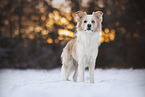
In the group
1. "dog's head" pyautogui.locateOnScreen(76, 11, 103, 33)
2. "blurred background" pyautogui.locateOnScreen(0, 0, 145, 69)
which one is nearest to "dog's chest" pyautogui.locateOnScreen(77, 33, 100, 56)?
"dog's head" pyautogui.locateOnScreen(76, 11, 103, 33)

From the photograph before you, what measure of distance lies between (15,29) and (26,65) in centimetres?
169

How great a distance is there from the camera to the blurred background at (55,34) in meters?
6.44

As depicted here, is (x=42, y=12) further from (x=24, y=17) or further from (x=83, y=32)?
(x=83, y=32)

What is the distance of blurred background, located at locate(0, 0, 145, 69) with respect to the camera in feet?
21.1

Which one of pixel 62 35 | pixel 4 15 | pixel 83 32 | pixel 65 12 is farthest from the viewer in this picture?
pixel 62 35

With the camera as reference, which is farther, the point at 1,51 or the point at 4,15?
the point at 1,51

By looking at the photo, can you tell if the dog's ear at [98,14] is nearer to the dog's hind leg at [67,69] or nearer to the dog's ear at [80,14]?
the dog's ear at [80,14]

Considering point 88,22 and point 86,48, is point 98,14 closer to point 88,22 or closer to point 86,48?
point 88,22

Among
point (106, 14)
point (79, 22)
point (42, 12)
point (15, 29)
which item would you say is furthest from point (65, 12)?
point (79, 22)

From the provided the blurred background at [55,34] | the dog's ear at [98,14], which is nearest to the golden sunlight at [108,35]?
the blurred background at [55,34]

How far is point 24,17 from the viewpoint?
267 inches

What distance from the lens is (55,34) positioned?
23.5 ft

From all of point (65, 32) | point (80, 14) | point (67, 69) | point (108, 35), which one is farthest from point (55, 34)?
point (80, 14)

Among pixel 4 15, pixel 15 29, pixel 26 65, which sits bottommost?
pixel 26 65
